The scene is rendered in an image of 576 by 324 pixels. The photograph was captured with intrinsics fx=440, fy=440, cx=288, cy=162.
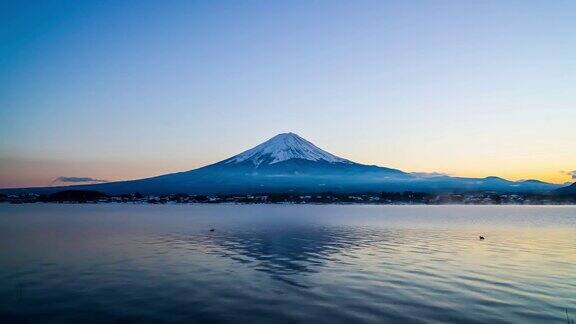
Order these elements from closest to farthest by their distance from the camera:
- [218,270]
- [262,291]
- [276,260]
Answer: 1. [262,291]
2. [218,270]
3. [276,260]

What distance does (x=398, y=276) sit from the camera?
78.6 ft

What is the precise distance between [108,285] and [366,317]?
12910mm

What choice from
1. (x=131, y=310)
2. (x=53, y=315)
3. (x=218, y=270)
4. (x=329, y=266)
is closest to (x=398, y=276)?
(x=329, y=266)

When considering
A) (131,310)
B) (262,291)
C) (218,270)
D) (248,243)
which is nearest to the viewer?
(131,310)

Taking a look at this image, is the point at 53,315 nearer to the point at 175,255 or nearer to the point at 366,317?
the point at 366,317

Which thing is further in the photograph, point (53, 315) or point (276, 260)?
point (276, 260)

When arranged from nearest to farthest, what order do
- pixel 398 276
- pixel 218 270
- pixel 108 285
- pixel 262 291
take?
1. pixel 262 291
2. pixel 108 285
3. pixel 398 276
4. pixel 218 270

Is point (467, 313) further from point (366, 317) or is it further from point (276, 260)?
point (276, 260)

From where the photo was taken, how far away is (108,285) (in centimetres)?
2148

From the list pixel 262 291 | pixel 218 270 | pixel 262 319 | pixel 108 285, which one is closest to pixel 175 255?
pixel 218 270

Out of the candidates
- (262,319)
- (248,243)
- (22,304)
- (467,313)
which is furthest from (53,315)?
(248,243)

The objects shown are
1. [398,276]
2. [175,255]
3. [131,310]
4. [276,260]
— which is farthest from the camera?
[175,255]

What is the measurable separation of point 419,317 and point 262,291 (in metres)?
7.30

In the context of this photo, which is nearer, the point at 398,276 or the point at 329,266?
the point at 398,276
